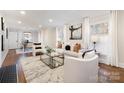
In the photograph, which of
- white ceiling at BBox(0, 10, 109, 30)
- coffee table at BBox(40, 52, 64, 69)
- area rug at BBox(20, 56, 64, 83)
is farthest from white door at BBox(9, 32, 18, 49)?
area rug at BBox(20, 56, 64, 83)

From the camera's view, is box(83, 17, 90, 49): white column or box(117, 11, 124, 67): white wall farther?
box(83, 17, 90, 49): white column

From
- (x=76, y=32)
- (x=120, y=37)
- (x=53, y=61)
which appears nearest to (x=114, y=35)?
(x=120, y=37)

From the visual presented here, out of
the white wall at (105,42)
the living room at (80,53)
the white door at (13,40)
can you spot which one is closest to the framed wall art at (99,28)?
the living room at (80,53)

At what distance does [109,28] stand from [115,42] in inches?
24.3

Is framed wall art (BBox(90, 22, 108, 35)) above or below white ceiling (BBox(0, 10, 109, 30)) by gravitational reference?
below

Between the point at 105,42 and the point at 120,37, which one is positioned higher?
the point at 120,37

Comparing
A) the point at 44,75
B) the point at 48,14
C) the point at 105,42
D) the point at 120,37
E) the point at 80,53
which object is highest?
the point at 48,14

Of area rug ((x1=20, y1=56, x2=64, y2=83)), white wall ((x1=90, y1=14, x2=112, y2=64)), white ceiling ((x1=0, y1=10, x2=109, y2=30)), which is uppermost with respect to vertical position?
white ceiling ((x1=0, y1=10, x2=109, y2=30))

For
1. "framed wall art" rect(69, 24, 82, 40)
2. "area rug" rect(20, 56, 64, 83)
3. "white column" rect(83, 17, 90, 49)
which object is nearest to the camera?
"area rug" rect(20, 56, 64, 83)

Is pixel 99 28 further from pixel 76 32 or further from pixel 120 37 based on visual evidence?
pixel 76 32

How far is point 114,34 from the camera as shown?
3.52 m

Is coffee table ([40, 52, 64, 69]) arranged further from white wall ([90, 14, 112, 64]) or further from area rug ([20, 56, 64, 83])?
white wall ([90, 14, 112, 64])

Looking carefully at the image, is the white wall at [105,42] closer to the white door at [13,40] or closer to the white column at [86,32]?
the white column at [86,32]
